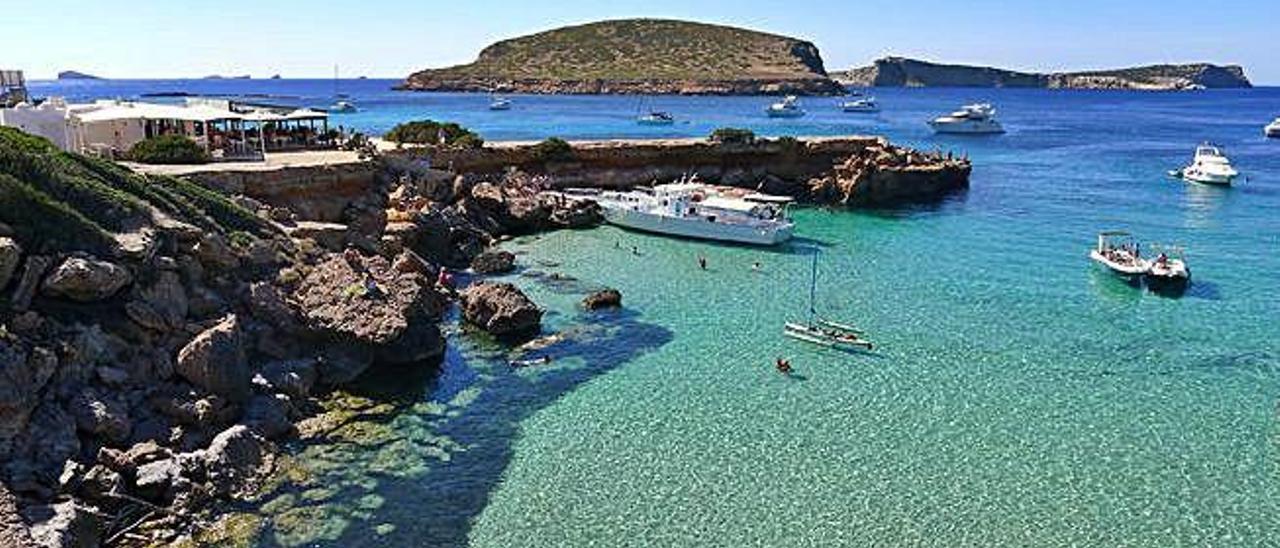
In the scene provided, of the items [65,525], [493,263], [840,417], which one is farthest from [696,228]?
[65,525]

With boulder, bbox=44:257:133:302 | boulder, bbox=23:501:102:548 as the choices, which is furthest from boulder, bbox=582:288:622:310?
boulder, bbox=23:501:102:548

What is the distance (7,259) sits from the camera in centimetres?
2208

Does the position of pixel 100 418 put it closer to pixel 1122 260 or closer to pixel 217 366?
pixel 217 366

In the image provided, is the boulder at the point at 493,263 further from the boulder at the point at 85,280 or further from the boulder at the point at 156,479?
the boulder at the point at 156,479

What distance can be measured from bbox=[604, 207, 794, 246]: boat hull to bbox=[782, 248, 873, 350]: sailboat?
12.8 m

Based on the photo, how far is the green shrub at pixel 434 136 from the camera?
56.9 meters

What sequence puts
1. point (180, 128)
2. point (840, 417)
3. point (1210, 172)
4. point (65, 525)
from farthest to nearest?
point (1210, 172), point (180, 128), point (840, 417), point (65, 525)

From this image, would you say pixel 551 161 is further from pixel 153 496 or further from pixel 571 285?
pixel 153 496

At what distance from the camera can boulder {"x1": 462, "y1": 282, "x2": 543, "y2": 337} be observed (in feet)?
99.6

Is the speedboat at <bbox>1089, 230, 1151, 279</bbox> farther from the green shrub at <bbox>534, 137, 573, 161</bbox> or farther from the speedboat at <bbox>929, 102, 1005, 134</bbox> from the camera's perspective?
the speedboat at <bbox>929, 102, 1005, 134</bbox>

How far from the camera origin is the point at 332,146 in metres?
50.8

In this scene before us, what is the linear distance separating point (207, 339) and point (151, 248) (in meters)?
4.28

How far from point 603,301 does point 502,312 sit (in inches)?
186

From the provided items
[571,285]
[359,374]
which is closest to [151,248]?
[359,374]
